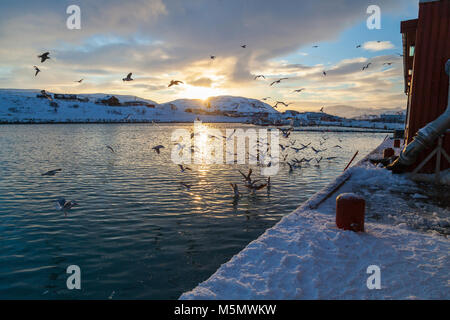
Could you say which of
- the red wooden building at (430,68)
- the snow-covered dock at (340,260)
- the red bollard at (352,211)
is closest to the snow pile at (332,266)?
the snow-covered dock at (340,260)

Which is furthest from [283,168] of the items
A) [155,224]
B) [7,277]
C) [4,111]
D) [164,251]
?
[4,111]

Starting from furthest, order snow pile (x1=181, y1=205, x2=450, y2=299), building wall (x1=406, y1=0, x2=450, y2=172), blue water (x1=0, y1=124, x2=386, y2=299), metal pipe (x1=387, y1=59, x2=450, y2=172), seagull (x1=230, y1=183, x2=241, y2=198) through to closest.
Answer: seagull (x1=230, y1=183, x2=241, y2=198) < building wall (x1=406, y1=0, x2=450, y2=172) < metal pipe (x1=387, y1=59, x2=450, y2=172) < blue water (x1=0, y1=124, x2=386, y2=299) < snow pile (x1=181, y1=205, x2=450, y2=299)

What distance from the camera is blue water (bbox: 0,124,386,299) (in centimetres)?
726

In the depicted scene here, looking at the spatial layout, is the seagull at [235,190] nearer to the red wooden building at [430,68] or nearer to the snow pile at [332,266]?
the snow pile at [332,266]

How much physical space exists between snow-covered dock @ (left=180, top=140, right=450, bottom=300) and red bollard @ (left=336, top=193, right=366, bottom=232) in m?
0.23

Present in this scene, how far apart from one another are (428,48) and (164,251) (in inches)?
590

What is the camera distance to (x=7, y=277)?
7.52m

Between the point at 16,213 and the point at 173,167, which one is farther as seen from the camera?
the point at 173,167

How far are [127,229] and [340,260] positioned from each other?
25.4ft

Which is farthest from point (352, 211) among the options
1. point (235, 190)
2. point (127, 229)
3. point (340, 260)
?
point (127, 229)

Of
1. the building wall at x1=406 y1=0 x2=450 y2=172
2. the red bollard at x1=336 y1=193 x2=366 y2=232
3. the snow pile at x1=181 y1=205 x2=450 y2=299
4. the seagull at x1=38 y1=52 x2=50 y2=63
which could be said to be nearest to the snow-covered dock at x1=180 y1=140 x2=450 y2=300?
the snow pile at x1=181 y1=205 x2=450 y2=299

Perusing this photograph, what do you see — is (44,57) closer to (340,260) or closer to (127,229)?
(127,229)

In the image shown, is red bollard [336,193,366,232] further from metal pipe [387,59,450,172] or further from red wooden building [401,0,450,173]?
red wooden building [401,0,450,173]
